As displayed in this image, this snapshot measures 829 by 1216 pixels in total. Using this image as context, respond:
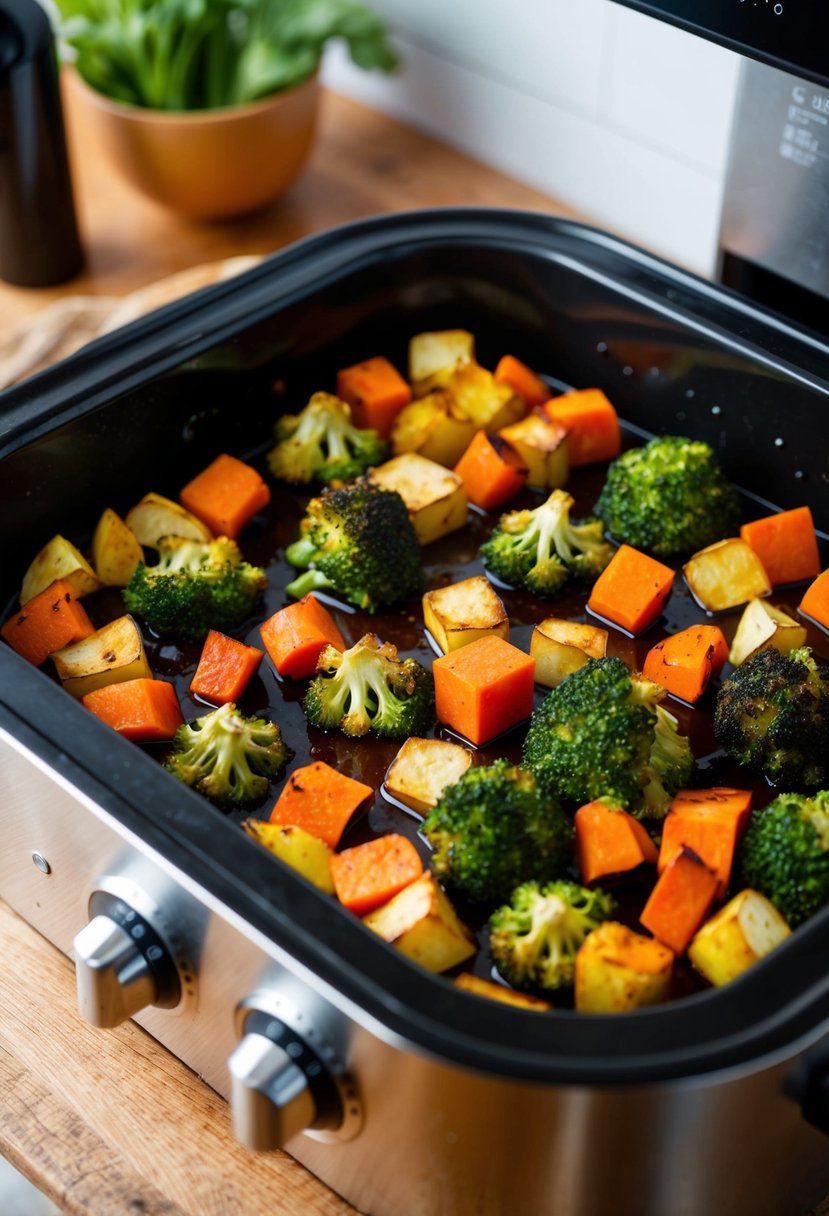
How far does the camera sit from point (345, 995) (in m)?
1.00

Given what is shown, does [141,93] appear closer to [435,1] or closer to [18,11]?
[18,11]

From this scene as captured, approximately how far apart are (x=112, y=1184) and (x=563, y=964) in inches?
17.0

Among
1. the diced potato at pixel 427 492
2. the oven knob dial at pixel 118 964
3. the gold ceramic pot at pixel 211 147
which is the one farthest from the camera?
the gold ceramic pot at pixel 211 147

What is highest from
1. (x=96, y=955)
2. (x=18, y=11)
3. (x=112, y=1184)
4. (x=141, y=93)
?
(x=18, y=11)

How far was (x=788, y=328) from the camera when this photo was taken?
161cm

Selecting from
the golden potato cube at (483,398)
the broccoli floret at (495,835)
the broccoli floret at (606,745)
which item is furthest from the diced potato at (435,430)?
the broccoli floret at (495,835)

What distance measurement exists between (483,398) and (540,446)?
11 centimetres

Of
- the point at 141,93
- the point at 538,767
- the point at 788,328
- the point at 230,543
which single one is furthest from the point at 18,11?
the point at 538,767

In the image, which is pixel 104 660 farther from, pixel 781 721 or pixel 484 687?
pixel 781 721

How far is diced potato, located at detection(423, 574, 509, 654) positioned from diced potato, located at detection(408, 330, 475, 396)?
337mm

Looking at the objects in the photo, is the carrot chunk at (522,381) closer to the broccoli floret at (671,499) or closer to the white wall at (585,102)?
the broccoli floret at (671,499)

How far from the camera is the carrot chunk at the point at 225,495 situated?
1665 mm

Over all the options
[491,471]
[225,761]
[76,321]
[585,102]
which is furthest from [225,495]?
[585,102]

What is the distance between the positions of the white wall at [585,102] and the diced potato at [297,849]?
1.26 meters
